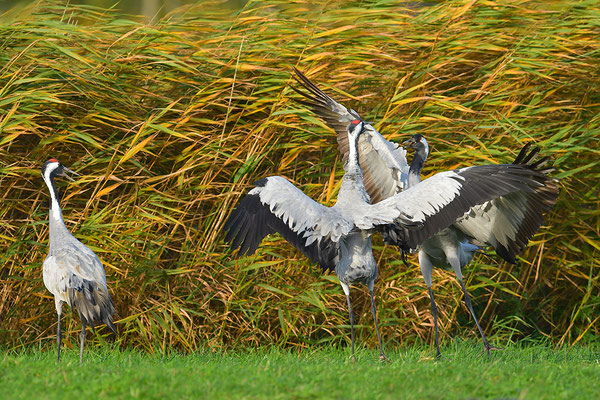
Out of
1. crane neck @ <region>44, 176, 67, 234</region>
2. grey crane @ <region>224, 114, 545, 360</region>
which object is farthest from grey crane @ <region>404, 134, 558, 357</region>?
crane neck @ <region>44, 176, 67, 234</region>

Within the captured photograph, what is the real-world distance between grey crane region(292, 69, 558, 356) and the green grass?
89cm

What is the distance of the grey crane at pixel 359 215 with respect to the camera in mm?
5402

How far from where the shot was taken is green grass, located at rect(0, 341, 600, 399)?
4.12 meters

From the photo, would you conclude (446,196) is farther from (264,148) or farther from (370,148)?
(264,148)

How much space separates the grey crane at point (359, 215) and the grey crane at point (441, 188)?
0.08 m

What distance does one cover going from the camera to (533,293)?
7.15 meters

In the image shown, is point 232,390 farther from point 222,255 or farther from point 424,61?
point 424,61

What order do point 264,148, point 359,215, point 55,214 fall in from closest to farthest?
point 359,215, point 55,214, point 264,148

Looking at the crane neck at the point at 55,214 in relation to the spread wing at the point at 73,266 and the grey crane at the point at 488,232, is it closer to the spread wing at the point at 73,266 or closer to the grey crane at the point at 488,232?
the spread wing at the point at 73,266

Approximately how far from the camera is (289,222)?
215 inches

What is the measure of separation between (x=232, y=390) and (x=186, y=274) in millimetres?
2467

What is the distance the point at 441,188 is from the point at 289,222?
44.3 inches

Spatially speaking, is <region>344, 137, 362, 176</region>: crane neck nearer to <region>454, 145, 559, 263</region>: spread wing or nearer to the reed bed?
the reed bed

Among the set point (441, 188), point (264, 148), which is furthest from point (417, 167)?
point (264, 148)
